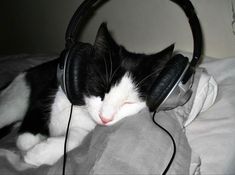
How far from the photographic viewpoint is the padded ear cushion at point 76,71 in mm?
781

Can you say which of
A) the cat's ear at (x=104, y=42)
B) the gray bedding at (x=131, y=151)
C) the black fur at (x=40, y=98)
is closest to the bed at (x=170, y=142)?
the gray bedding at (x=131, y=151)

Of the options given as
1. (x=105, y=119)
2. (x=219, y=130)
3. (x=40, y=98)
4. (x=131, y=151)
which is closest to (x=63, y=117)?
(x=40, y=98)

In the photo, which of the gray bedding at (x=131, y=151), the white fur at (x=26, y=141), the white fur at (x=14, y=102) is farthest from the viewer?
the white fur at (x=14, y=102)

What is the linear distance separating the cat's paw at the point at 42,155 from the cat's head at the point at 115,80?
17cm

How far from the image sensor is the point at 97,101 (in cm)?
84

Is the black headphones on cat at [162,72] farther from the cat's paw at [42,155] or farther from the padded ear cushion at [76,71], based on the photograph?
the cat's paw at [42,155]

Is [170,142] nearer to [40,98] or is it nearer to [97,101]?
[97,101]

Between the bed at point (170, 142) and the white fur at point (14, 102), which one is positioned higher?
the bed at point (170, 142)

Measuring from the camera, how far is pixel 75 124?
3.15 feet

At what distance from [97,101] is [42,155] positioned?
24 centimetres

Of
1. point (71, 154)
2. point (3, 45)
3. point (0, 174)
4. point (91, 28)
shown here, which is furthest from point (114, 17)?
point (3, 45)

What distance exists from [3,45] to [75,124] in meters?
1.62

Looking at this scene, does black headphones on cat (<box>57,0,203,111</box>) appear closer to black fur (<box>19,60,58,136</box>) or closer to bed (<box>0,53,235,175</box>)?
bed (<box>0,53,235,175</box>)

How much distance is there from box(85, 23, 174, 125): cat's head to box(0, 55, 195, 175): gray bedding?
0.14 ft
